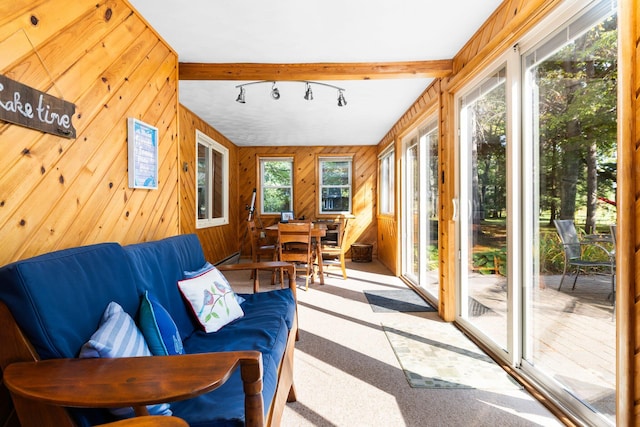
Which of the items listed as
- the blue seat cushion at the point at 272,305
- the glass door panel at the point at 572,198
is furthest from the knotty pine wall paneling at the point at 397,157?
the blue seat cushion at the point at 272,305

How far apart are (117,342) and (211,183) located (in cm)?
470

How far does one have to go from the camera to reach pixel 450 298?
297 cm

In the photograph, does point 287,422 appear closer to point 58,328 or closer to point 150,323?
point 150,323

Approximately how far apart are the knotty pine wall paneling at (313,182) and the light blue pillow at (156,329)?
18.2ft

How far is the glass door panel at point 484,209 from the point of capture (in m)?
2.23

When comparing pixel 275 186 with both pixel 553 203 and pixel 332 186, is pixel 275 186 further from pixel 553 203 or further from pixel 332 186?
pixel 553 203

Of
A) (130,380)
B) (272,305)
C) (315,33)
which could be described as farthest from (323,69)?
(130,380)

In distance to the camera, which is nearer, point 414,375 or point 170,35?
point 414,375

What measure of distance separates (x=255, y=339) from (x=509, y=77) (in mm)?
2204

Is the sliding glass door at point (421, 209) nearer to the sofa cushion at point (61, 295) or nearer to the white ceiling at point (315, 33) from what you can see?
the white ceiling at point (315, 33)

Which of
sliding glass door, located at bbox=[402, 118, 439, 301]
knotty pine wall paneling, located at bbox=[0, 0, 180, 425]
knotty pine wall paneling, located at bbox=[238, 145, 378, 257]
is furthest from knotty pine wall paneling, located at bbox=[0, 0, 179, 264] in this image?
knotty pine wall paneling, located at bbox=[238, 145, 378, 257]

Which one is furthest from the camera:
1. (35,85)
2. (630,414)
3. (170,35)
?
(170,35)

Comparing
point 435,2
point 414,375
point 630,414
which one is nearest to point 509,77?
point 435,2

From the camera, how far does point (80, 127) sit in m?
1.60
